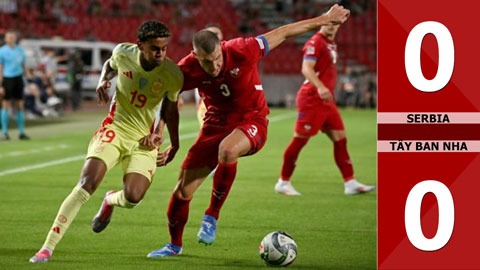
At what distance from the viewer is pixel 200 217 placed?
9781 millimetres

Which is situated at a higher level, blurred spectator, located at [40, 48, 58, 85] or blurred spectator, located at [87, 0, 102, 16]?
blurred spectator, located at [87, 0, 102, 16]

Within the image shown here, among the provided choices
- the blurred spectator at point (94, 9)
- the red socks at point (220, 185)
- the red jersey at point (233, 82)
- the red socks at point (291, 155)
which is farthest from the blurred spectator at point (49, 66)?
the red socks at point (220, 185)

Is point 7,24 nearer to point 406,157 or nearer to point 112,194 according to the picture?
point 112,194

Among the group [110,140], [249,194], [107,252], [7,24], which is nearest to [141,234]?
[107,252]

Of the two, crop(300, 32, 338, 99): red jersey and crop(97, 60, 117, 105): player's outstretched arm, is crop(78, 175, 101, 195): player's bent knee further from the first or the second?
crop(300, 32, 338, 99): red jersey

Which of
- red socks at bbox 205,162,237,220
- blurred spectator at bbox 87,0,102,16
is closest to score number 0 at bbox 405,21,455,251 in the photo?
red socks at bbox 205,162,237,220

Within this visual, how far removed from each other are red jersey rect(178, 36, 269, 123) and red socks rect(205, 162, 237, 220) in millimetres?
505

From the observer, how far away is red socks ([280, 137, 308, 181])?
1167 centimetres

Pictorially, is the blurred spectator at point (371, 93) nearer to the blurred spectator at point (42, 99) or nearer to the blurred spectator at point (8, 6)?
the blurred spectator at point (42, 99)

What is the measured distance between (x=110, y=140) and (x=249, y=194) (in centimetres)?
458

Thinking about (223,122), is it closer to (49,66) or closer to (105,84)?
(105,84)

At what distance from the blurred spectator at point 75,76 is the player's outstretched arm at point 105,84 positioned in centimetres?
2289

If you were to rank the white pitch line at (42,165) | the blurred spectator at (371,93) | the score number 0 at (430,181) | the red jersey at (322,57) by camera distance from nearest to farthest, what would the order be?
the score number 0 at (430,181) → the red jersey at (322,57) → the white pitch line at (42,165) → the blurred spectator at (371,93)

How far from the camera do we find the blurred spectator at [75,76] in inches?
1184
